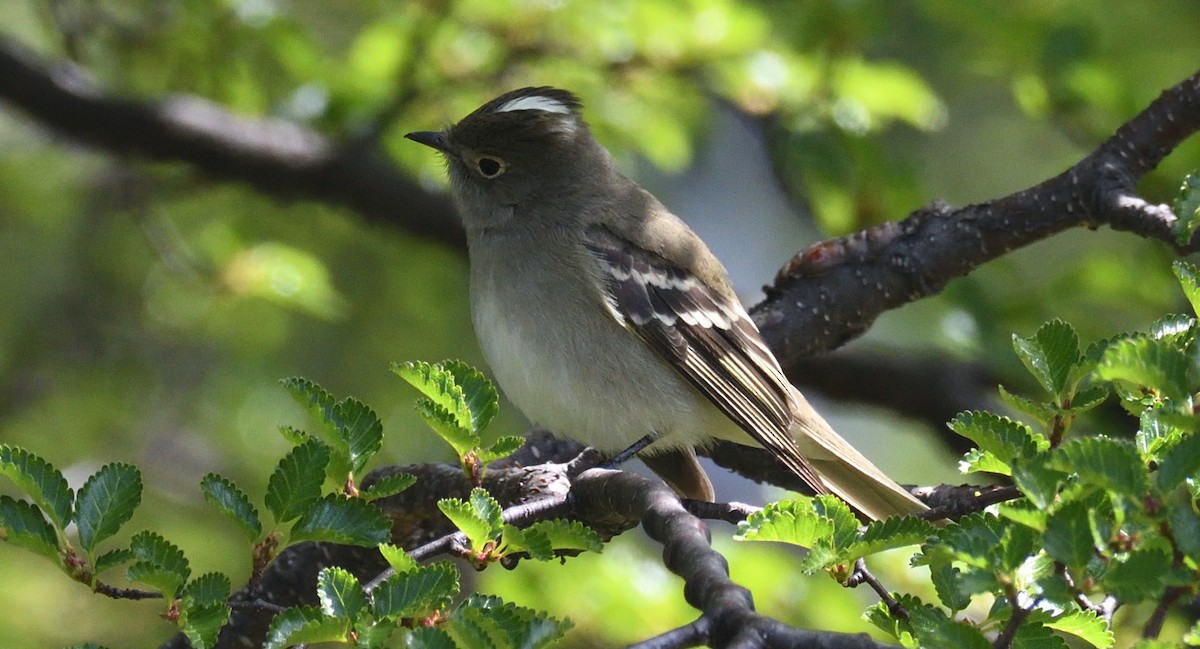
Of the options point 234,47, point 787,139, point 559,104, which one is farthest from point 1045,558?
point 234,47

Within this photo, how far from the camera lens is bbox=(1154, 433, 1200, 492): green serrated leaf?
195cm

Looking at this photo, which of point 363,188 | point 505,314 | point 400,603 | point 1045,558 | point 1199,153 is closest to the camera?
point 400,603

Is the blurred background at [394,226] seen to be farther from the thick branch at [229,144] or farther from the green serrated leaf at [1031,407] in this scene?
the green serrated leaf at [1031,407]

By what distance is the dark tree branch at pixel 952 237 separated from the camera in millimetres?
4047

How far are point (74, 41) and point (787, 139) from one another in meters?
3.92

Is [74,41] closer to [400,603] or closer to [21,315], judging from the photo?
[21,315]

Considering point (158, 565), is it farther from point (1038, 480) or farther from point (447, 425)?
point (1038, 480)

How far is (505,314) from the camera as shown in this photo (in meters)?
4.61

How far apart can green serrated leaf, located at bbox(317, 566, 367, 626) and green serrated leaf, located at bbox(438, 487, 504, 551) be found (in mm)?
278

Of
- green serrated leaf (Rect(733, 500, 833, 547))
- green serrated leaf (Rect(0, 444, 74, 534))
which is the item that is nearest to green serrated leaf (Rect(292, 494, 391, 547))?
green serrated leaf (Rect(0, 444, 74, 534))

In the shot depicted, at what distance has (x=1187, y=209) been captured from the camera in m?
3.01

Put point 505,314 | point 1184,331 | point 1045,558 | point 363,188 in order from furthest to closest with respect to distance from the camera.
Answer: point 363,188
point 505,314
point 1184,331
point 1045,558

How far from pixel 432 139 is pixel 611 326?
1307 millimetres

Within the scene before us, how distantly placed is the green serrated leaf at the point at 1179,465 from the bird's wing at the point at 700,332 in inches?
95.7
